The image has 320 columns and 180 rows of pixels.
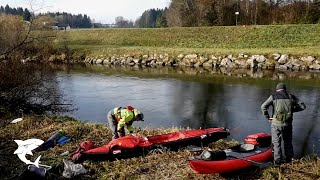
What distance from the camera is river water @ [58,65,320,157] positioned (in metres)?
11.9

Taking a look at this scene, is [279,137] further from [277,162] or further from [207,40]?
[207,40]

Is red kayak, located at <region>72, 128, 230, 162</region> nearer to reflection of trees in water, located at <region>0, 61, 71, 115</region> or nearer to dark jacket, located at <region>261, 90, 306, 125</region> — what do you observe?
dark jacket, located at <region>261, 90, 306, 125</region>

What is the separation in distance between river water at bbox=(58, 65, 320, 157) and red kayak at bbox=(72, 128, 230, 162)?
9.00 ft

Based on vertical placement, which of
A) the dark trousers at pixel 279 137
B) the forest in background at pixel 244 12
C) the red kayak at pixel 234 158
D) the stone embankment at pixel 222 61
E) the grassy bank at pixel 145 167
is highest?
the forest in background at pixel 244 12

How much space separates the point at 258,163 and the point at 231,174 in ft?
1.76

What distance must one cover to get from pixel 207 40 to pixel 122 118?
94.5 feet

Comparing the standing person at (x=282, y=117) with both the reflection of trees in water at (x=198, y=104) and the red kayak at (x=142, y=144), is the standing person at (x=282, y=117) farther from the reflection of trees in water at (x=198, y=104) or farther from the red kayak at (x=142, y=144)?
the reflection of trees in water at (x=198, y=104)

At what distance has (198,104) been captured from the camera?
15117mm

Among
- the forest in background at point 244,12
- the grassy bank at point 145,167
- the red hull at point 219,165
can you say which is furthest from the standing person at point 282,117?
the forest in background at point 244,12

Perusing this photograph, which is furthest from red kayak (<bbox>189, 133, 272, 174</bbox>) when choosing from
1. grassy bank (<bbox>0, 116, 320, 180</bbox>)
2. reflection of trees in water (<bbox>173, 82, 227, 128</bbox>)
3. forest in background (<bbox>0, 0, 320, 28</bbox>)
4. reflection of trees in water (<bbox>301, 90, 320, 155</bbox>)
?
forest in background (<bbox>0, 0, 320, 28</bbox>)

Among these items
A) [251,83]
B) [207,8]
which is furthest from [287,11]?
[251,83]

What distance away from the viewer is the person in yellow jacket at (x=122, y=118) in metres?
7.39

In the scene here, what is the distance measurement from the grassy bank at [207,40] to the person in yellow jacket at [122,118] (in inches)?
833

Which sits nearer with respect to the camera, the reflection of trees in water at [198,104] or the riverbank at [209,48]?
the reflection of trees in water at [198,104]
